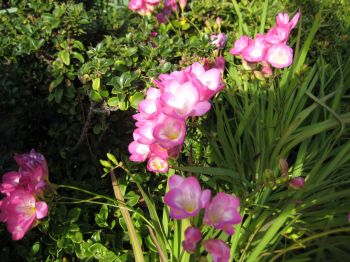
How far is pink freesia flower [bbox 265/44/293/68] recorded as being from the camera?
1326 millimetres

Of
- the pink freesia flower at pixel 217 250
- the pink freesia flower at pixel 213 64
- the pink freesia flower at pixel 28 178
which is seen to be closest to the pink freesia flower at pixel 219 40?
the pink freesia flower at pixel 213 64

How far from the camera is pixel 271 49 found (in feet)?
4.41

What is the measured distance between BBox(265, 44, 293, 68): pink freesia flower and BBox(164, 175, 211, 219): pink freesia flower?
0.65m

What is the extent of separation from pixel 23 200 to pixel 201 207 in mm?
458

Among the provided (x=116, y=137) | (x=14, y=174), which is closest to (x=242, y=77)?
(x=116, y=137)

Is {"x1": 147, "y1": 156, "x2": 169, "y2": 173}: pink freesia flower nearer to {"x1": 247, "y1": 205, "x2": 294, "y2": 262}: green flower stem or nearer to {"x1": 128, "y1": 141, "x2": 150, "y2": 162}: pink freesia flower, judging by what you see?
{"x1": 128, "y1": 141, "x2": 150, "y2": 162}: pink freesia flower

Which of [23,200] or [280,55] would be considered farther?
[280,55]

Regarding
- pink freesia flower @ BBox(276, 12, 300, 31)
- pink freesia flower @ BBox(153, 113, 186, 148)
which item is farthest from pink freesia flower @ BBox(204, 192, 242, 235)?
pink freesia flower @ BBox(276, 12, 300, 31)

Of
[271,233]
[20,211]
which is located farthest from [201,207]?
[20,211]

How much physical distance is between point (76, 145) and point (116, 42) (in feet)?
1.55

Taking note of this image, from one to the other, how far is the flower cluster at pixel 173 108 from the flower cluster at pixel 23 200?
0.29m

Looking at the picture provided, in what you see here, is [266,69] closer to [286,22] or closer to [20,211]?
[286,22]

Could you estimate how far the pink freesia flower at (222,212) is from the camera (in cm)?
86

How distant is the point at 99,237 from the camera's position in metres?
1.38
